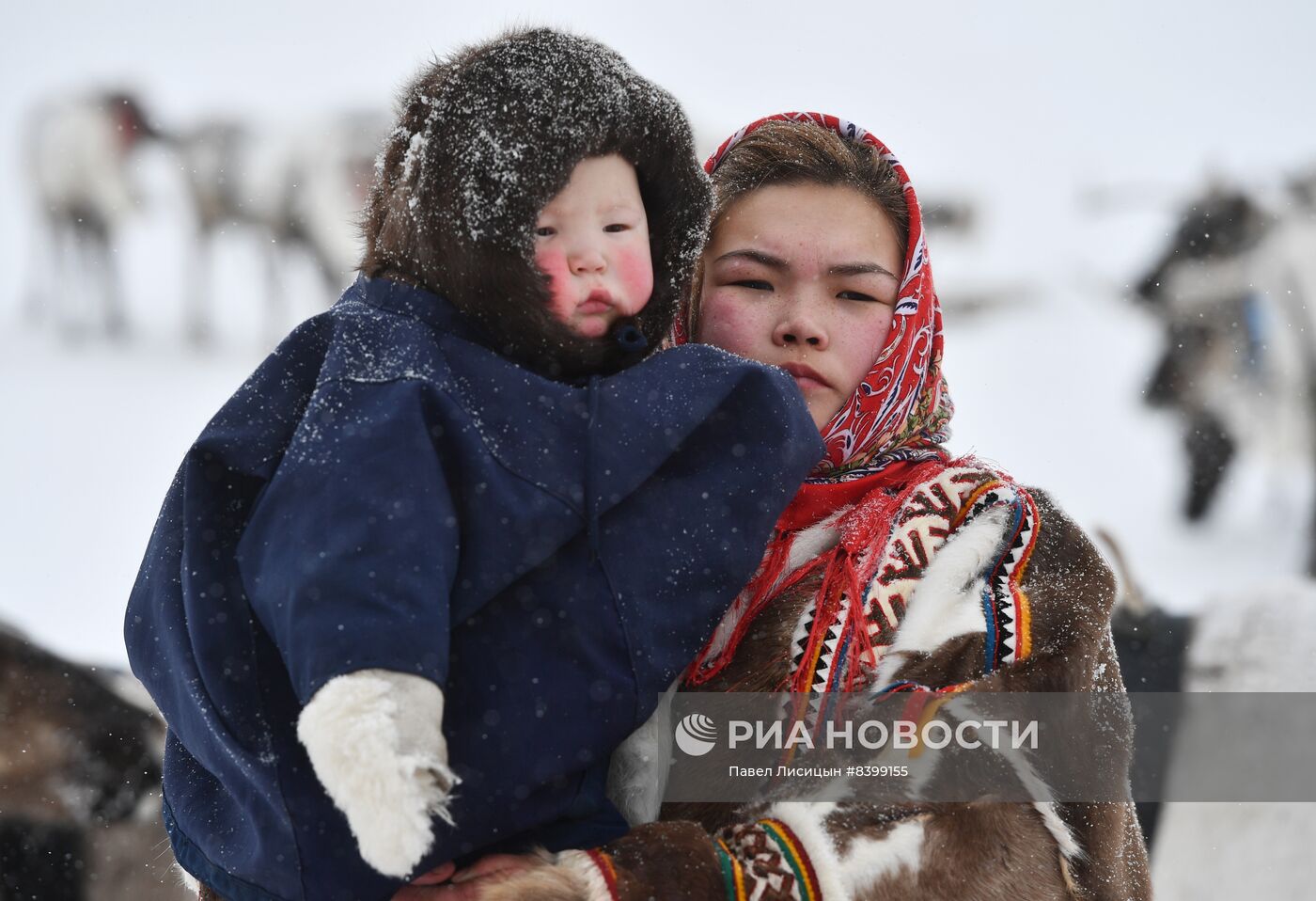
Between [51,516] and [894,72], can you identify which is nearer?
[51,516]

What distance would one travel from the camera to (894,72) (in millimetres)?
8844

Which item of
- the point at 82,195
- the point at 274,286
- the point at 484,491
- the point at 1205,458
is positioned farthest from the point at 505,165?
the point at 274,286

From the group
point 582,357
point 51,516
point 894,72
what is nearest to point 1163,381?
point 894,72

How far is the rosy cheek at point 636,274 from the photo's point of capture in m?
1.25

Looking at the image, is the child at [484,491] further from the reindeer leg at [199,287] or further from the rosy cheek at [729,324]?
the reindeer leg at [199,287]

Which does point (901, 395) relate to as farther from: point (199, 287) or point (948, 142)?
point (199, 287)

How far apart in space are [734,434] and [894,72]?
8.30 meters

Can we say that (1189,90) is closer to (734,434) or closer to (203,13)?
(203,13)

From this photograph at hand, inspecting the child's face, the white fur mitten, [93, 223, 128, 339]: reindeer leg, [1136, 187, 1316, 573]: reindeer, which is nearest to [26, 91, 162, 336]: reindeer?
[93, 223, 128, 339]: reindeer leg

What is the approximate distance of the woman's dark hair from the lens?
162 centimetres

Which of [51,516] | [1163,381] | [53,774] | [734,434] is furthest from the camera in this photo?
[1163,381]

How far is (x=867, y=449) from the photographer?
1587 millimetres
